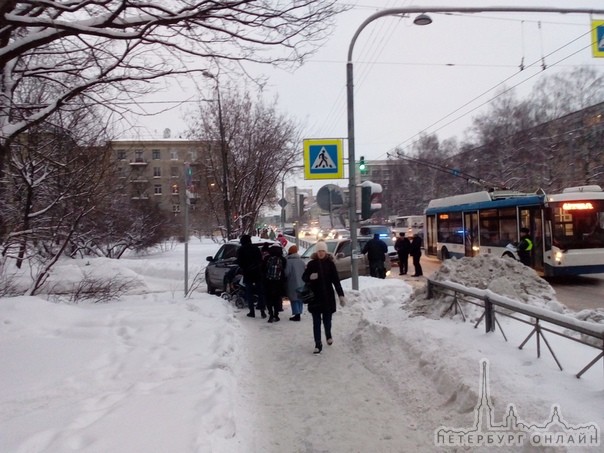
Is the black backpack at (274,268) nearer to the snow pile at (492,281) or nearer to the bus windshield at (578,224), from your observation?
the snow pile at (492,281)

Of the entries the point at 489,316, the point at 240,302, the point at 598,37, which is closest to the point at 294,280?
the point at 240,302

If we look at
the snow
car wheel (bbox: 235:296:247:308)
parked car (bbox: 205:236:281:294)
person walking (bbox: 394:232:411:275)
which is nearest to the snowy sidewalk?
the snow

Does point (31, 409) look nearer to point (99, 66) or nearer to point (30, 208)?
point (99, 66)

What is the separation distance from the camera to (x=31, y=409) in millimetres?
4336

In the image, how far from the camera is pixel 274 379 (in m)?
6.00

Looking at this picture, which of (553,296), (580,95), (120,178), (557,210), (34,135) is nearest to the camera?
(553,296)

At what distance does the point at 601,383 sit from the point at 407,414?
5.88 ft

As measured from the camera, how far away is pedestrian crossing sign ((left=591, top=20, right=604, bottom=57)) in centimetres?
964

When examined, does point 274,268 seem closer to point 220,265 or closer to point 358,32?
point 220,265

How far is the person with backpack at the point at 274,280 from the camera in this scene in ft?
31.7

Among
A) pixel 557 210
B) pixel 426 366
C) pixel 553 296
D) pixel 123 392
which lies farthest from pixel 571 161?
pixel 123 392

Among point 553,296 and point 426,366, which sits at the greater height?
point 553,296

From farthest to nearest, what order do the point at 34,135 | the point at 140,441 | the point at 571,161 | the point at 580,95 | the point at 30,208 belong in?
1. the point at 580,95
2. the point at 571,161
3. the point at 30,208
4. the point at 34,135
5. the point at 140,441

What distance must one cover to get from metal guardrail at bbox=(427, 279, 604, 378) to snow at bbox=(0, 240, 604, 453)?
156 mm
